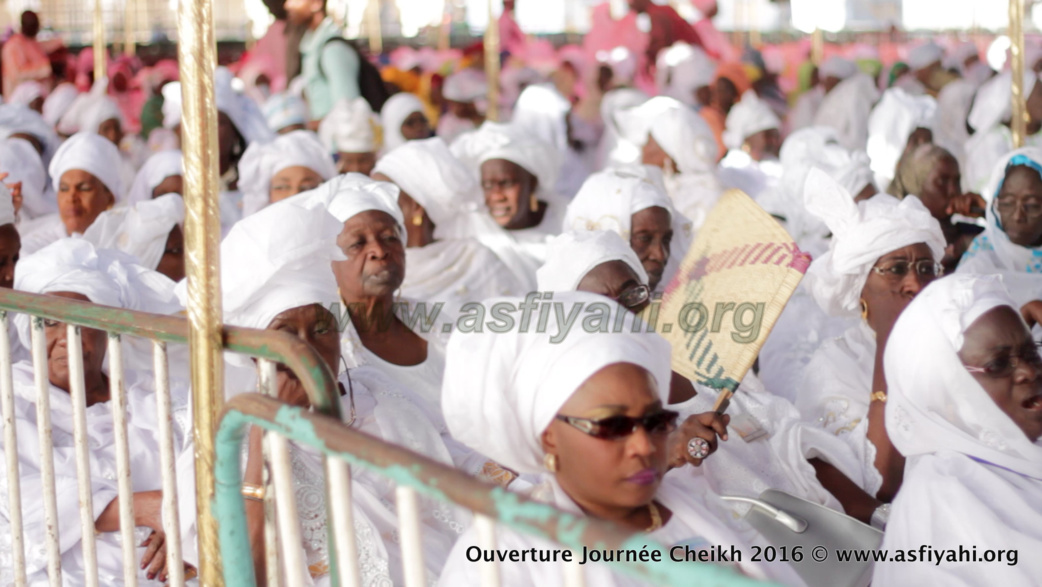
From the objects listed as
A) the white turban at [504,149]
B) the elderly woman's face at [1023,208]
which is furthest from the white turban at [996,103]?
the white turban at [504,149]

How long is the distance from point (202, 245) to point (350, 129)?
476 centimetres

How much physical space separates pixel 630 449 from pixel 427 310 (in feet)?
7.41

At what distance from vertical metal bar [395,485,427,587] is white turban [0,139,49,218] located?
5032mm

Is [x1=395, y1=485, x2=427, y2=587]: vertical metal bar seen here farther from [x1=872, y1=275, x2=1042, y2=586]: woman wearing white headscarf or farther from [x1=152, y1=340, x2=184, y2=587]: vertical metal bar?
[x1=872, y1=275, x2=1042, y2=586]: woman wearing white headscarf

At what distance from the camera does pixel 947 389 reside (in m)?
2.62

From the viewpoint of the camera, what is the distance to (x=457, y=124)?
1056 centimetres

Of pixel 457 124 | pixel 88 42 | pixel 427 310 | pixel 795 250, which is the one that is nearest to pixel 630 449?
pixel 795 250

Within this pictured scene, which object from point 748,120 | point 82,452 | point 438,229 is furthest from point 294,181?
point 748,120

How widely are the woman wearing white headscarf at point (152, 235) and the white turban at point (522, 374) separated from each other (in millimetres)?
3023

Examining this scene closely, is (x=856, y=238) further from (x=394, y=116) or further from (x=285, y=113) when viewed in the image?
(x=285, y=113)

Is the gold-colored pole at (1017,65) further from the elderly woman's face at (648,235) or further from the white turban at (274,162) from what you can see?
the white turban at (274,162)

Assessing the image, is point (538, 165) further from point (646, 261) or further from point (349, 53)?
point (349, 53)

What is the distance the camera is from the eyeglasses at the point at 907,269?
356cm

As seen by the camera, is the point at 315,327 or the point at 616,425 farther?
the point at 315,327
